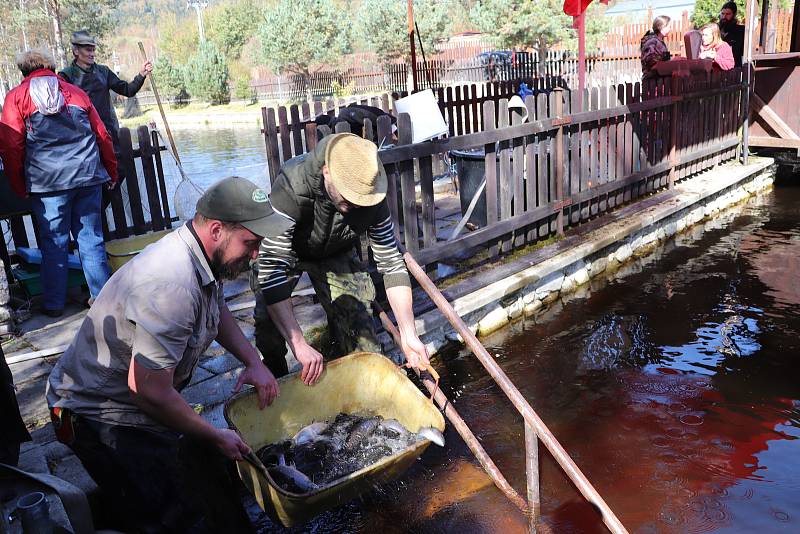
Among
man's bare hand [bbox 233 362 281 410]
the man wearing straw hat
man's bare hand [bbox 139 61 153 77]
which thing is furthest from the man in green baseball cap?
man's bare hand [bbox 139 61 153 77]

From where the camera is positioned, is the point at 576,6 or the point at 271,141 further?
the point at 576,6

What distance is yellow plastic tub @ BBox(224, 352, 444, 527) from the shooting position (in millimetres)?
2820

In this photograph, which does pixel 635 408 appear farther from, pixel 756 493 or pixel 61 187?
pixel 61 187

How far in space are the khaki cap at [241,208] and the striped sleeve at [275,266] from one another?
2.82 feet

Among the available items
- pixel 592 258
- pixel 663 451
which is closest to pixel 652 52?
pixel 592 258

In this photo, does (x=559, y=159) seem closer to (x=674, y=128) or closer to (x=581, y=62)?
(x=581, y=62)

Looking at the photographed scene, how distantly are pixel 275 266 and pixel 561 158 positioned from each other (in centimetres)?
418

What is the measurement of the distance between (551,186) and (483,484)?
3.79m

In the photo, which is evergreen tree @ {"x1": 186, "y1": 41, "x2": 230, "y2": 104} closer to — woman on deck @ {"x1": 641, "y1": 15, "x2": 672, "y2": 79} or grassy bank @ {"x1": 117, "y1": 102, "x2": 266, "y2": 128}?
grassy bank @ {"x1": 117, "y1": 102, "x2": 266, "y2": 128}

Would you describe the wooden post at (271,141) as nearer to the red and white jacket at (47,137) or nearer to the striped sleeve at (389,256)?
the red and white jacket at (47,137)

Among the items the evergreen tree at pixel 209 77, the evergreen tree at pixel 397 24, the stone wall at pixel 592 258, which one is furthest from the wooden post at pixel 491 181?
the evergreen tree at pixel 397 24

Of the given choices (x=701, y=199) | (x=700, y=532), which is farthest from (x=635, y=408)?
(x=701, y=199)

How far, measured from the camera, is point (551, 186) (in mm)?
6715

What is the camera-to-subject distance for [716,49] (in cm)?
1003
